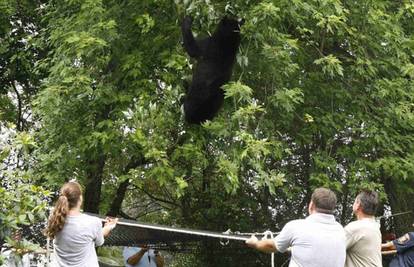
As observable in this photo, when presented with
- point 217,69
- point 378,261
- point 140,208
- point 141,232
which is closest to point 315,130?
point 217,69

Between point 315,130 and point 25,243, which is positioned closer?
point 25,243

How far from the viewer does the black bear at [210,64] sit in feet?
15.9

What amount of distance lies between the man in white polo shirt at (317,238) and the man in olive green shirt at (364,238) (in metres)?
0.20

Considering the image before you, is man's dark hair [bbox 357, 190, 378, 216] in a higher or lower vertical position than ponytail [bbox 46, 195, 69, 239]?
higher

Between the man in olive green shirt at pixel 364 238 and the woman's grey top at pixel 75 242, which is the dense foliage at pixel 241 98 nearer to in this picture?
the man in olive green shirt at pixel 364 238

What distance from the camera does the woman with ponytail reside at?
125 inches

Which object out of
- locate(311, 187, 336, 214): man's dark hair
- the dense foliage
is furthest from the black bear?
locate(311, 187, 336, 214): man's dark hair

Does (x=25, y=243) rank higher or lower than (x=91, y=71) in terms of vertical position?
lower

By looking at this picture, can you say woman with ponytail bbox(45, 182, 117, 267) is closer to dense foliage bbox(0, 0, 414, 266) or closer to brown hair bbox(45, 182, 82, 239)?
brown hair bbox(45, 182, 82, 239)

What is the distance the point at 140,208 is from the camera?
38.3 ft

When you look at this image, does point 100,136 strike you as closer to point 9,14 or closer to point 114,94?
point 114,94

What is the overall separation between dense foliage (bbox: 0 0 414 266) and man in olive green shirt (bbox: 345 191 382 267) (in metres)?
1.57

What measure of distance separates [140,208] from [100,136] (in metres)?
6.46

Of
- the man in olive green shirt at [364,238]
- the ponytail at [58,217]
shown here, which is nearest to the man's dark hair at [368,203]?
the man in olive green shirt at [364,238]
